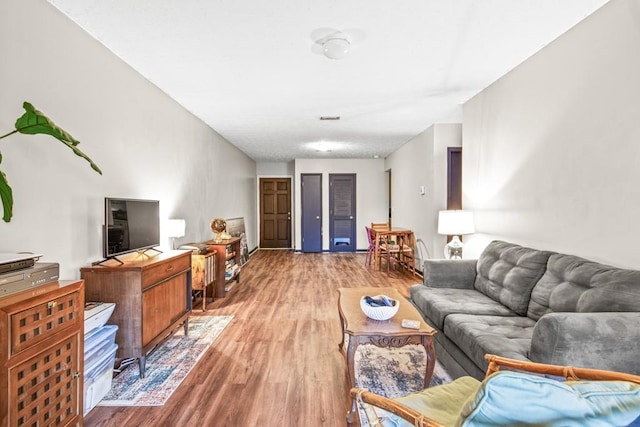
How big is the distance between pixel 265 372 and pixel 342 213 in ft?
20.2

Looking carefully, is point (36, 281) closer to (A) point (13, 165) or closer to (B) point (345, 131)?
(A) point (13, 165)

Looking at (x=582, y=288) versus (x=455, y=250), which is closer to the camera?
(x=582, y=288)

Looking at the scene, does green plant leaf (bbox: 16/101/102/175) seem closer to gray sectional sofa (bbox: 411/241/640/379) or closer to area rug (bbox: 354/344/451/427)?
area rug (bbox: 354/344/451/427)

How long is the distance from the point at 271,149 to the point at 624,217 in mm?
5908

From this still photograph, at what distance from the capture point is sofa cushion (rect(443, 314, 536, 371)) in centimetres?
167

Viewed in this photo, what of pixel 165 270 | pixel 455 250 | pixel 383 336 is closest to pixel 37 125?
pixel 165 270

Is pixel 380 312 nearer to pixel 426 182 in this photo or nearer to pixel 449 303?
pixel 449 303

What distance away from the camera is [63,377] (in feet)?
4.88

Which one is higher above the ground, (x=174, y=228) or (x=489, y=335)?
(x=174, y=228)

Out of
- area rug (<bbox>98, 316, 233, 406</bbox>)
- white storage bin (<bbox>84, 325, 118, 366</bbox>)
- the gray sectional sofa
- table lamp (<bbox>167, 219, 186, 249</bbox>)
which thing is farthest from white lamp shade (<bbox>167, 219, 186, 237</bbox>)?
the gray sectional sofa

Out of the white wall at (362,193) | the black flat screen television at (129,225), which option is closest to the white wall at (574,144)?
the black flat screen television at (129,225)

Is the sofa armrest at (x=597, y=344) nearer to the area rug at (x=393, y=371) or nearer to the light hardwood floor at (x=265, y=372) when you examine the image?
the area rug at (x=393, y=371)

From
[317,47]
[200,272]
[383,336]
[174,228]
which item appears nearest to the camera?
[383,336]

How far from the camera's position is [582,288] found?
6.11 ft
